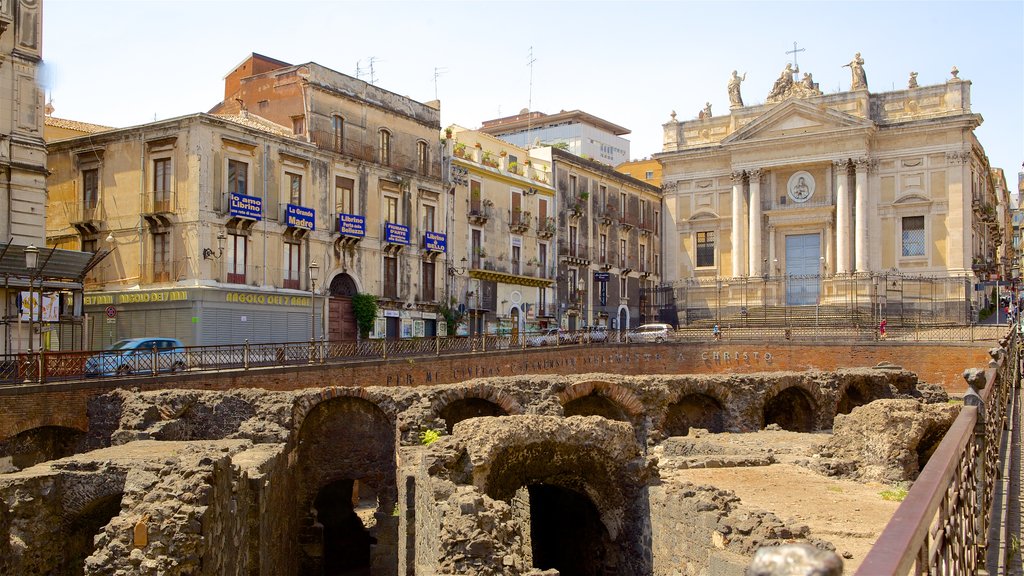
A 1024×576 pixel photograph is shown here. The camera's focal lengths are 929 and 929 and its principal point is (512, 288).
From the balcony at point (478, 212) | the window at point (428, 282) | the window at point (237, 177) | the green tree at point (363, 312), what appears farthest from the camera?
the balcony at point (478, 212)

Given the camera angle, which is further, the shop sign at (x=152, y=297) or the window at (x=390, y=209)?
→ the window at (x=390, y=209)

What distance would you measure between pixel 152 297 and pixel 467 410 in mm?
14751

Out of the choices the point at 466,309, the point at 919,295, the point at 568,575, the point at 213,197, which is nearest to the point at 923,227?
the point at 919,295

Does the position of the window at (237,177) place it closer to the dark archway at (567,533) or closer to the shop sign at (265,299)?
the shop sign at (265,299)

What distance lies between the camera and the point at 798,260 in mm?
53500

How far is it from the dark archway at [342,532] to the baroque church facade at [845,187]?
117ft

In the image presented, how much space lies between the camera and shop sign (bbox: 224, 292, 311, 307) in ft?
106

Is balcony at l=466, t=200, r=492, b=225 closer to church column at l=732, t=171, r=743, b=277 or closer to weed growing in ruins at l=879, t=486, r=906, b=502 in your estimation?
church column at l=732, t=171, r=743, b=277

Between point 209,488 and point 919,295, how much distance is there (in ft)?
149

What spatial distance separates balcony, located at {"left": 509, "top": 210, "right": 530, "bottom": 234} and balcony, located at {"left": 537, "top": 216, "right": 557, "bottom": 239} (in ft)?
4.46

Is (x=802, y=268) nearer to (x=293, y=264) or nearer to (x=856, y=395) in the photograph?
(x=856, y=395)

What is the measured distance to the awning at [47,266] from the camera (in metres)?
24.1

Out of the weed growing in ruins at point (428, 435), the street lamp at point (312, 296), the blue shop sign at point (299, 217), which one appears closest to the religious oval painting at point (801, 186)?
the blue shop sign at point (299, 217)

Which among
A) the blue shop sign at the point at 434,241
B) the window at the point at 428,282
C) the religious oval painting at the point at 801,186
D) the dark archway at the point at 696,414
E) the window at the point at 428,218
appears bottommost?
the dark archway at the point at 696,414
